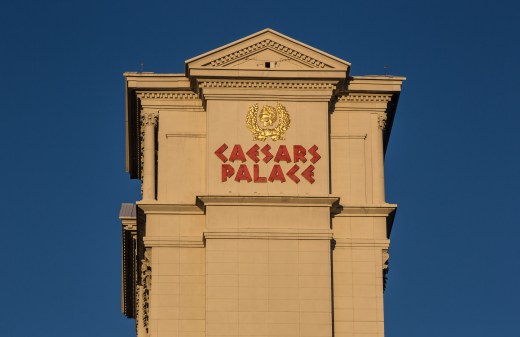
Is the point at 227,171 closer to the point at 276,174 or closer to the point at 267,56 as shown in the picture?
the point at 276,174

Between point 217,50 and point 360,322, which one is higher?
point 217,50

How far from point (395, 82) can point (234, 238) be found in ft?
39.2

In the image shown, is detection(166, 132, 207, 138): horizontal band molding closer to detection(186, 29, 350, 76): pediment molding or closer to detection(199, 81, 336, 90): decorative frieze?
detection(199, 81, 336, 90): decorative frieze

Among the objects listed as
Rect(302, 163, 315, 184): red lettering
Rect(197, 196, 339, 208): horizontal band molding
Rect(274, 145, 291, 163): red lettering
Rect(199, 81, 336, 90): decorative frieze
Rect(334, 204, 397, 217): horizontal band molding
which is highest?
Rect(199, 81, 336, 90): decorative frieze

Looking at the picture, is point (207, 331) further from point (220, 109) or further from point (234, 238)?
point (220, 109)

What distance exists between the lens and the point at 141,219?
89000 millimetres

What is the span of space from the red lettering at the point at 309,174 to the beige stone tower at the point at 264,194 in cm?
5

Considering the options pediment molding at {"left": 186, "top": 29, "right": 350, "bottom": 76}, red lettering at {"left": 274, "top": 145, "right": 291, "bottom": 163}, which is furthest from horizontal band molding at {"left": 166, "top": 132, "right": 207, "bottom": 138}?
red lettering at {"left": 274, "top": 145, "right": 291, "bottom": 163}

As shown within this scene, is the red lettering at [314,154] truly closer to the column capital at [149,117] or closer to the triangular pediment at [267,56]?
the triangular pediment at [267,56]

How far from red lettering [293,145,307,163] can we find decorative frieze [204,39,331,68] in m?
4.34

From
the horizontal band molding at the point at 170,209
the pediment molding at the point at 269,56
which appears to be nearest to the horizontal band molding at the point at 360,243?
the horizontal band molding at the point at 170,209

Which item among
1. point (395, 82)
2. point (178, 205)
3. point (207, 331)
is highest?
point (395, 82)

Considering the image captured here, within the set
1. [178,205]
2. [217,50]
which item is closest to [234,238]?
[178,205]

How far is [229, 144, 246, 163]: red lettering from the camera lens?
88062 millimetres
